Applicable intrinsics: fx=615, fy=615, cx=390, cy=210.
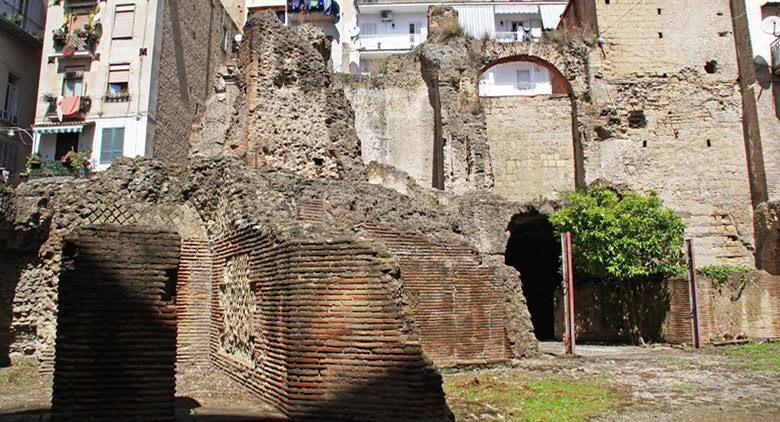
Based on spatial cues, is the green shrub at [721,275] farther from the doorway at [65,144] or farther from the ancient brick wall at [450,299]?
the doorway at [65,144]

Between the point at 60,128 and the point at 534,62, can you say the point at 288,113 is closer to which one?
the point at 534,62

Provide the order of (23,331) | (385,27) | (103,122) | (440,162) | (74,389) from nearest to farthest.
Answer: (74,389)
(23,331)
(440,162)
(103,122)
(385,27)

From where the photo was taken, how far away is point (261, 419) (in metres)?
6.40

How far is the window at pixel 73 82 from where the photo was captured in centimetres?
2461

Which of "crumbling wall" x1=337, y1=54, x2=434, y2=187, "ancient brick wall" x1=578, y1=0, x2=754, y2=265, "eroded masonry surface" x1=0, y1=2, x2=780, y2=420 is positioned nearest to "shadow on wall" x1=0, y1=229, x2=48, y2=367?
"eroded masonry surface" x1=0, y1=2, x2=780, y2=420

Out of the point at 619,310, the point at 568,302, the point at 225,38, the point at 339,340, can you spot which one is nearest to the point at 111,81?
the point at 225,38

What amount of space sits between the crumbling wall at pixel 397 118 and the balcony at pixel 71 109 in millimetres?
9984

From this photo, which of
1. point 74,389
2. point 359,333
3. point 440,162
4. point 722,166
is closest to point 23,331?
point 74,389

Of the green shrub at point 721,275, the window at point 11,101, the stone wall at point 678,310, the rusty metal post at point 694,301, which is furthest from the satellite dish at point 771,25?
the window at point 11,101

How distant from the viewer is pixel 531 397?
8.64 meters

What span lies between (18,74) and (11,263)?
17.1 m

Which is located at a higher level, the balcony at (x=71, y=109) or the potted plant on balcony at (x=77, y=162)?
the balcony at (x=71, y=109)

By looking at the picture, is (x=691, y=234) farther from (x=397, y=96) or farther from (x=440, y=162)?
(x=397, y=96)

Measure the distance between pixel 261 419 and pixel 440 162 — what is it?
16.4 m
